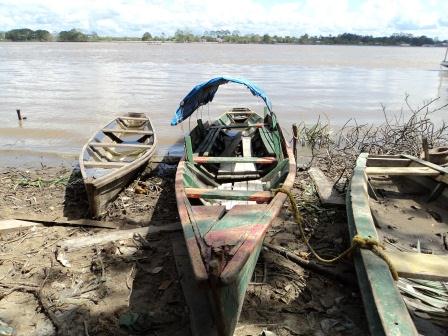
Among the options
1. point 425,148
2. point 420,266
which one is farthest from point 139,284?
point 425,148

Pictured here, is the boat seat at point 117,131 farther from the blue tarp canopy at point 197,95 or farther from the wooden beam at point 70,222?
the wooden beam at point 70,222

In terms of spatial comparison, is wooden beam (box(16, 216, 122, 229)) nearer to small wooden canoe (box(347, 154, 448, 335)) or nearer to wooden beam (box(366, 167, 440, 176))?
small wooden canoe (box(347, 154, 448, 335))

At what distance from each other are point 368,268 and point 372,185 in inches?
123

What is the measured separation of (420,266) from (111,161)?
5621mm

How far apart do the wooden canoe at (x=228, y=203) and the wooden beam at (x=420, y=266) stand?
1.03 meters

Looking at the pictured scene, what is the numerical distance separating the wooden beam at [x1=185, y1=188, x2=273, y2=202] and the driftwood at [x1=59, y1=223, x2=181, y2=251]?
0.90 metres

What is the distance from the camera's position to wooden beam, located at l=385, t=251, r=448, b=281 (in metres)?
3.00

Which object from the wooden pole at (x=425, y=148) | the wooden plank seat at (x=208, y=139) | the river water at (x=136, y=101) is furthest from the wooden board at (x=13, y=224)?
the wooden pole at (x=425, y=148)

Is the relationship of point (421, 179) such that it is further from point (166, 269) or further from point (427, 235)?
point (166, 269)

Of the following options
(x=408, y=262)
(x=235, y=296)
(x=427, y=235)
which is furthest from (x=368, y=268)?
(x=427, y=235)

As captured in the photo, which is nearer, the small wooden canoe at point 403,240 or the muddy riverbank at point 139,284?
the small wooden canoe at point 403,240

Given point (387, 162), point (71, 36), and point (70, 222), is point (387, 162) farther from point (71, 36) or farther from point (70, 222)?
point (71, 36)

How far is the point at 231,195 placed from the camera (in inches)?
180

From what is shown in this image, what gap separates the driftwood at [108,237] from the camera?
16.5ft
